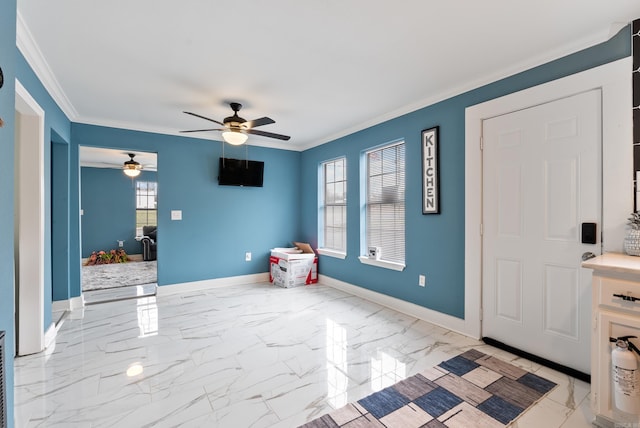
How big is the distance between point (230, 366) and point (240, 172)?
331 centimetres

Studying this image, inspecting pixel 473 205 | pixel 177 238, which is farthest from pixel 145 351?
pixel 473 205

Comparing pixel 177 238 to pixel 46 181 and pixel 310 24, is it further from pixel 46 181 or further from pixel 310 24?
pixel 310 24

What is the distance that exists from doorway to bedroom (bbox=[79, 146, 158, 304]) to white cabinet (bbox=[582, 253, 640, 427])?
22.5ft

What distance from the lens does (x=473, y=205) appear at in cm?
287

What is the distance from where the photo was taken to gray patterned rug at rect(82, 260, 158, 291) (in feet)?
17.2

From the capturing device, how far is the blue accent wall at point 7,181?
4.75ft

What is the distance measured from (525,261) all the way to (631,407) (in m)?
1.19

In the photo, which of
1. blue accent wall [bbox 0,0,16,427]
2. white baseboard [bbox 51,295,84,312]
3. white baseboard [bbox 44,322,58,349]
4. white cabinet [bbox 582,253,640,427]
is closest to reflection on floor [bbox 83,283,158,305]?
white baseboard [bbox 51,295,84,312]

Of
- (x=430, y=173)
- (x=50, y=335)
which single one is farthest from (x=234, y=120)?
(x=50, y=335)

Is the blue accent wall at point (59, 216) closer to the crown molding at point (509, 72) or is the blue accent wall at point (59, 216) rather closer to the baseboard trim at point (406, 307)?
the baseboard trim at point (406, 307)

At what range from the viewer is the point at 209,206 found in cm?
488

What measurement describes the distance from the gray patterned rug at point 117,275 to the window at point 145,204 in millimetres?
1495

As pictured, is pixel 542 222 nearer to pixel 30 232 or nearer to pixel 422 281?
pixel 422 281

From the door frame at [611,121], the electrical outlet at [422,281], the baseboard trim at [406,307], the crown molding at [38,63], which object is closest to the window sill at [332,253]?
the baseboard trim at [406,307]
